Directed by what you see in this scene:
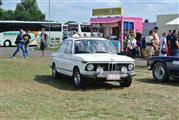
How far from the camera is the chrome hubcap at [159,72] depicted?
559 inches

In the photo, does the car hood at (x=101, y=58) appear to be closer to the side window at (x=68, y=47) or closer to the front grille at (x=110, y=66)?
the front grille at (x=110, y=66)

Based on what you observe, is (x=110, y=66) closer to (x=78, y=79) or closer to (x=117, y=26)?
(x=78, y=79)

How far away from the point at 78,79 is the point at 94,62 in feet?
2.59

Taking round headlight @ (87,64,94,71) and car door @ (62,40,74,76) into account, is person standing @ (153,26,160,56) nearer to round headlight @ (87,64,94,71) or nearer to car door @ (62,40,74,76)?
car door @ (62,40,74,76)

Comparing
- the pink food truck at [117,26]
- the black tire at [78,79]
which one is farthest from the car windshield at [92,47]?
the pink food truck at [117,26]

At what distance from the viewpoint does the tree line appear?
3551 inches

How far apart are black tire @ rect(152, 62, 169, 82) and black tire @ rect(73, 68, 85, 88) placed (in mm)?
3191

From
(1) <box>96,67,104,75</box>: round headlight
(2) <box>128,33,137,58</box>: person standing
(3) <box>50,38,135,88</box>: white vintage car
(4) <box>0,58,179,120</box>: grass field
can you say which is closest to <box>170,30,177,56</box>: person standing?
(4) <box>0,58,179,120</box>: grass field

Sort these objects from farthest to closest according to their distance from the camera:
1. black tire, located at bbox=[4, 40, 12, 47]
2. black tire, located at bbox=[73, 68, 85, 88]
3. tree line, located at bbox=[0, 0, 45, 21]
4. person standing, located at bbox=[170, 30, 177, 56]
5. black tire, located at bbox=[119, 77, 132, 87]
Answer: tree line, located at bbox=[0, 0, 45, 21] → black tire, located at bbox=[4, 40, 12, 47] → person standing, located at bbox=[170, 30, 177, 56] → black tire, located at bbox=[119, 77, 132, 87] → black tire, located at bbox=[73, 68, 85, 88]

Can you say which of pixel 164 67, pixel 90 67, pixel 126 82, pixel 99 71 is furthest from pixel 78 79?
pixel 164 67

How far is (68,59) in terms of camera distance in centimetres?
1326

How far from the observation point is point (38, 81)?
1393cm

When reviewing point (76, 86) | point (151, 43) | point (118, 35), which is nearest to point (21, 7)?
point (118, 35)

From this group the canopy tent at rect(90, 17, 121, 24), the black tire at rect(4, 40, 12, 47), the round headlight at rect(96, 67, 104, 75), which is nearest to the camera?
the round headlight at rect(96, 67, 104, 75)
